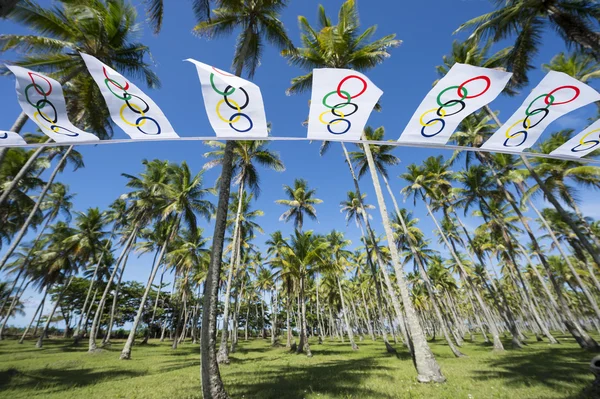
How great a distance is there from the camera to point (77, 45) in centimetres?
1024

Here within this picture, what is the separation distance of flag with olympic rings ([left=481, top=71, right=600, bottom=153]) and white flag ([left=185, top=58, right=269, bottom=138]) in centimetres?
335

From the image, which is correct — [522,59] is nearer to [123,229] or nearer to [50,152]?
[50,152]

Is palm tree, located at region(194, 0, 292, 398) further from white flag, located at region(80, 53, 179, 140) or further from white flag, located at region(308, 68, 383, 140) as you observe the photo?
white flag, located at region(308, 68, 383, 140)

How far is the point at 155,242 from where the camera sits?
27219mm

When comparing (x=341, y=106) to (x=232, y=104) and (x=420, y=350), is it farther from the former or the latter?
(x=420, y=350)

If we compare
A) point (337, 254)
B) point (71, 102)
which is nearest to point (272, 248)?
point (337, 254)

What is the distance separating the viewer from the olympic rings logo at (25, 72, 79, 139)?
3.56m

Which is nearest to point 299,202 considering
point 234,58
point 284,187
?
point 284,187

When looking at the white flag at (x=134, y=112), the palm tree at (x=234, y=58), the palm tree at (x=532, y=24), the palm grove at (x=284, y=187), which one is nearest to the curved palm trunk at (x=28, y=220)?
the palm grove at (x=284, y=187)

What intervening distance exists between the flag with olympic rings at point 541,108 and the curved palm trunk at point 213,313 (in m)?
6.61

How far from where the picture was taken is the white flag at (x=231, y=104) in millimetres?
3438

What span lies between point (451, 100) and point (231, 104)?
3124 mm

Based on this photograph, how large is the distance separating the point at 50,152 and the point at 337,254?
27917 mm

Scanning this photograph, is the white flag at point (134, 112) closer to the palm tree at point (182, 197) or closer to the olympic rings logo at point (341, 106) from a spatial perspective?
the olympic rings logo at point (341, 106)
